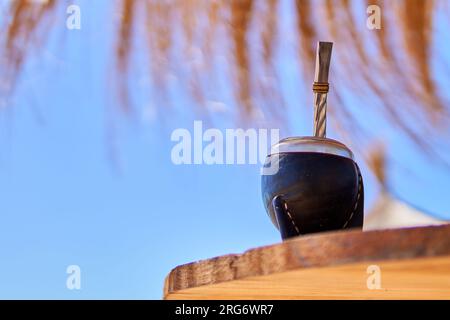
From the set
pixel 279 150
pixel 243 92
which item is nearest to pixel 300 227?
pixel 279 150

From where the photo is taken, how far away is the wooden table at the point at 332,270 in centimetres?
34

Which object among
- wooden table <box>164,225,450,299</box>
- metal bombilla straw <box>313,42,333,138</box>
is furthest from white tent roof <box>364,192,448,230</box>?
wooden table <box>164,225,450,299</box>

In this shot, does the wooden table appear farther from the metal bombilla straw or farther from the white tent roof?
the white tent roof

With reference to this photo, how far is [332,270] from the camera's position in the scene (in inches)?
14.5

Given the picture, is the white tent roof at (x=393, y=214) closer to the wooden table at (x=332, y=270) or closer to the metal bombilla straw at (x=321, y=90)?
the metal bombilla straw at (x=321, y=90)

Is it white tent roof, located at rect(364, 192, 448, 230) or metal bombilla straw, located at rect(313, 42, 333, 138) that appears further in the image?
white tent roof, located at rect(364, 192, 448, 230)

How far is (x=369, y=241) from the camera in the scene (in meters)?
0.34

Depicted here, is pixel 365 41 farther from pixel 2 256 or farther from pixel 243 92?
pixel 2 256

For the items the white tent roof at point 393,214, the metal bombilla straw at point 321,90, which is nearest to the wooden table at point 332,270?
the metal bombilla straw at point 321,90

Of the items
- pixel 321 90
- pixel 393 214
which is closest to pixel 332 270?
pixel 321 90

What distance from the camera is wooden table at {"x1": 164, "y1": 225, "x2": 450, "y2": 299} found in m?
0.34

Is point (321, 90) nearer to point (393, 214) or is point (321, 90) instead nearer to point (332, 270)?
point (332, 270)

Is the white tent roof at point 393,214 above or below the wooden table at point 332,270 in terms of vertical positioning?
below

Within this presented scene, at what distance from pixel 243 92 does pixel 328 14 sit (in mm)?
428
